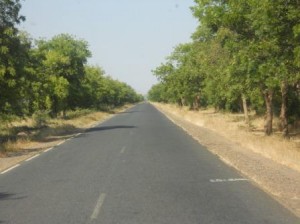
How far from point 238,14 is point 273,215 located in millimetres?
12352

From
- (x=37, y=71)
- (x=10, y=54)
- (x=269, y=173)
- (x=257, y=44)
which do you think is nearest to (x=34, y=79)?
(x=10, y=54)

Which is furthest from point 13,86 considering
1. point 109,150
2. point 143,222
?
point 143,222

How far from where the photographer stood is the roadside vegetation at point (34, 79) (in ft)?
92.3

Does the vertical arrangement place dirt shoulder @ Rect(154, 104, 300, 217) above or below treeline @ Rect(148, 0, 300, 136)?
below

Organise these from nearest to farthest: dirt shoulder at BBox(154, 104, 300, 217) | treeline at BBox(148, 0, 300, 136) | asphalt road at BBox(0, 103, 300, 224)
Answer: asphalt road at BBox(0, 103, 300, 224), dirt shoulder at BBox(154, 104, 300, 217), treeline at BBox(148, 0, 300, 136)

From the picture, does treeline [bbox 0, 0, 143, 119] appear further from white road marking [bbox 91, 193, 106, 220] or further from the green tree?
white road marking [bbox 91, 193, 106, 220]

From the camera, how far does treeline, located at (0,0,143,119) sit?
28.1 meters

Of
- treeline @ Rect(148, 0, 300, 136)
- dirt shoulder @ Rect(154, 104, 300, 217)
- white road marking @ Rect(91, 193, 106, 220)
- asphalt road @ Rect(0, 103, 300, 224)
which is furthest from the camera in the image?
treeline @ Rect(148, 0, 300, 136)

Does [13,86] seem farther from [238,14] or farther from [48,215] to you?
[48,215]

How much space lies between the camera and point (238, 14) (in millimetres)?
19672

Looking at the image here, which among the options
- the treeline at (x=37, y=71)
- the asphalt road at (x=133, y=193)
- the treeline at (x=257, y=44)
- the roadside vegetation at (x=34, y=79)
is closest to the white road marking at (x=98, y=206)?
the asphalt road at (x=133, y=193)

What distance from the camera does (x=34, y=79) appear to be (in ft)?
102

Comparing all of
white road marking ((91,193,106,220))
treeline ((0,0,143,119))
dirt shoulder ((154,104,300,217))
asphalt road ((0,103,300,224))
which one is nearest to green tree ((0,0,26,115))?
treeline ((0,0,143,119))

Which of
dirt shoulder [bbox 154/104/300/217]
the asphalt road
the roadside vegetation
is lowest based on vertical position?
dirt shoulder [bbox 154/104/300/217]
